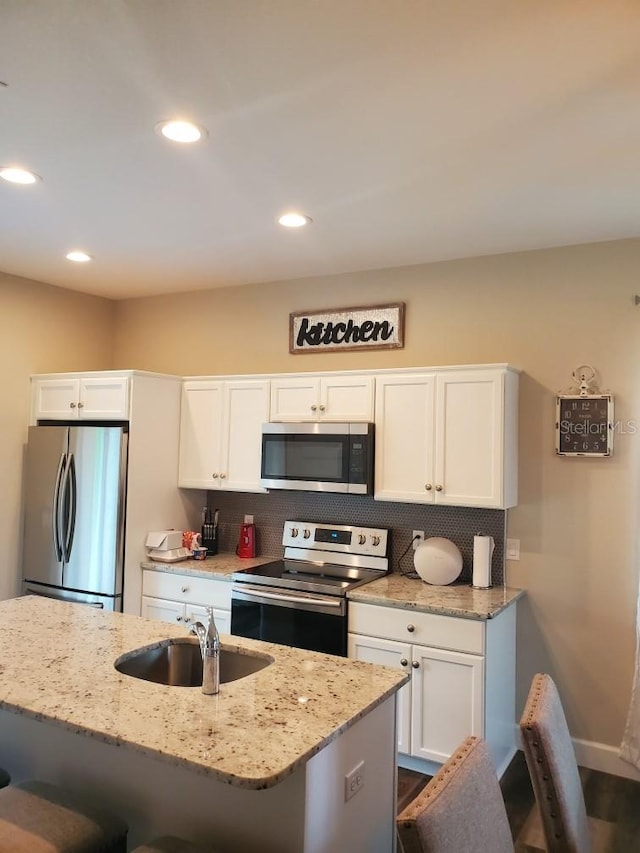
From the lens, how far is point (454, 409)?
11.4 ft

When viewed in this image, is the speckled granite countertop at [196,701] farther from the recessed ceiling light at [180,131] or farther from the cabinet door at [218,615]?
the recessed ceiling light at [180,131]

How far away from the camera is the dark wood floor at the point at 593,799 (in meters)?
2.78

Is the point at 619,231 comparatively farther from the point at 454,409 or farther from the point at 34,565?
the point at 34,565

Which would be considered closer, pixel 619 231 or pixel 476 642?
pixel 476 642

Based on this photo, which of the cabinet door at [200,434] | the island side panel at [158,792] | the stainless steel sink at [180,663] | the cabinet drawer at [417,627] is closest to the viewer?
the island side panel at [158,792]

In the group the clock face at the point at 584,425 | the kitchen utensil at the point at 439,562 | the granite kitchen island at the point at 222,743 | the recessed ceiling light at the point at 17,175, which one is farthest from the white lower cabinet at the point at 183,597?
the recessed ceiling light at the point at 17,175

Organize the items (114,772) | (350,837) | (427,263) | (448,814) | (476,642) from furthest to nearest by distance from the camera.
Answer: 1. (427,263)
2. (476,642)
3. (114,772)
4. (350,837)
5. (448,814)

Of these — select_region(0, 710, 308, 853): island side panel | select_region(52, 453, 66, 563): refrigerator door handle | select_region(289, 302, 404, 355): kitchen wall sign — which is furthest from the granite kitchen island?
select_region(289, 302, 404, 355): kitchen wall sign

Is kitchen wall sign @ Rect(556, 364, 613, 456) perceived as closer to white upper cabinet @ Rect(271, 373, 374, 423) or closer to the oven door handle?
white upper cabinet @ Rect(271, 373, 374, 423)

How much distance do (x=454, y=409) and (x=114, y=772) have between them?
2312mm

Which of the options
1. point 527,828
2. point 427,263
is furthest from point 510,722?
point 427,263

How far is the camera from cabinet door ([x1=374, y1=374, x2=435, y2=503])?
3.56 meters

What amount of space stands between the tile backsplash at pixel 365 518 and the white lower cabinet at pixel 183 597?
1.94 ft

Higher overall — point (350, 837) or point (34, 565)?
point (34, 565)
